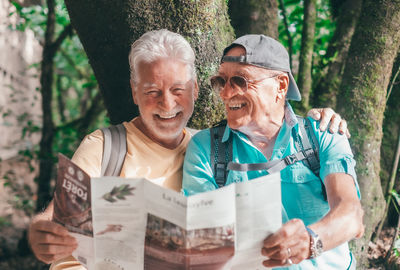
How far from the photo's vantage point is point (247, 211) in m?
1.84

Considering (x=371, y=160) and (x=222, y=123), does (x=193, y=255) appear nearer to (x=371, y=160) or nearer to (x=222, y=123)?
(x=222, y=123)

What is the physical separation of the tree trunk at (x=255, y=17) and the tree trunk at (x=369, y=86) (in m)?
0.84

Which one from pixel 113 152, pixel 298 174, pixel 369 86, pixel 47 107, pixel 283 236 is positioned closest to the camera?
pixel 283 236

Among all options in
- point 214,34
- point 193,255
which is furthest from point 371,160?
point 193,255

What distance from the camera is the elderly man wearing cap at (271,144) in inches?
91.6

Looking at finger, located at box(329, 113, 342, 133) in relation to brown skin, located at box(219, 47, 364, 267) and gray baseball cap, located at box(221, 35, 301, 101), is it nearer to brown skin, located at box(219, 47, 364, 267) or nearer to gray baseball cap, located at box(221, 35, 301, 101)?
brown skin, located at box(219, 47, 364, 267)

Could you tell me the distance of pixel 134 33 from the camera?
305 cm

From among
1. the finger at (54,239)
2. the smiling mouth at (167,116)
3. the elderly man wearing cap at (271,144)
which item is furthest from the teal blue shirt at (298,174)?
the finger at (54,239)

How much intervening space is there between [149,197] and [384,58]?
2.38 meters

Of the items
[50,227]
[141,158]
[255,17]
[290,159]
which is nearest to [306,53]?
[255,17]

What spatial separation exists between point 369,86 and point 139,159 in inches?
76.7

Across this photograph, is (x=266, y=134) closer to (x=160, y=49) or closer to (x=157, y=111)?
(x=157, y=111)

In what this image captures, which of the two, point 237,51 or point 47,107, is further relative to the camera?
point 47,107

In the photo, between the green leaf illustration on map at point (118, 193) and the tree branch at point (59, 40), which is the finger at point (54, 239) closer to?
the green leaf illustration on map at point (118, 193)
